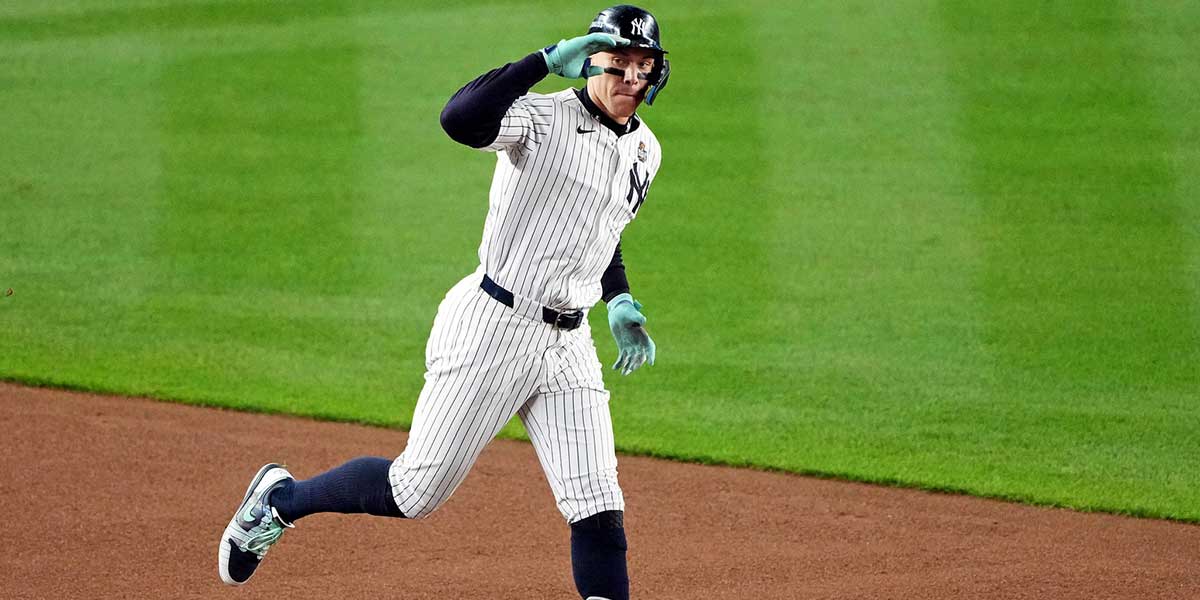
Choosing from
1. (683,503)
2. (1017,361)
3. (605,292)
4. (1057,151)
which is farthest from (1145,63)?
(605,292)

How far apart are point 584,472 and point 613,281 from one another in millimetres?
664

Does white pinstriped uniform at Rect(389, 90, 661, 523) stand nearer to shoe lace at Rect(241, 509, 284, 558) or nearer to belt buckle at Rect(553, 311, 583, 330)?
belt buckle at Rect(553, 311, 583, 330)

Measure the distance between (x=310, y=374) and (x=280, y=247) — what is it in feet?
5.06

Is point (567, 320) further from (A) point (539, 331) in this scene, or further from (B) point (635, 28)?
(B) point (635, 28)

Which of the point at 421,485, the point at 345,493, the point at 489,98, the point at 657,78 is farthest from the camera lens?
the point at 345,493

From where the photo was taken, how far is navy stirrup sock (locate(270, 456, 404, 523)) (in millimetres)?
3961

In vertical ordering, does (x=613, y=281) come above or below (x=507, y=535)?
above

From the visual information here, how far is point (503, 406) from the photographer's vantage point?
151 inches

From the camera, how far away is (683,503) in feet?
18.3

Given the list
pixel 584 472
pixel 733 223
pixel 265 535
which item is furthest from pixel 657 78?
pixel 733 223

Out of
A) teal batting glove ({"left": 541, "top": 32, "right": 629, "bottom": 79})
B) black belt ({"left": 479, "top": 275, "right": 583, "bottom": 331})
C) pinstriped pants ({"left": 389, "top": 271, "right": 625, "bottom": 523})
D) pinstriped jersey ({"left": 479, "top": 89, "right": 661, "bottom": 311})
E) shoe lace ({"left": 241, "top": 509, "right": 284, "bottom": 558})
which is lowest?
shoe lace ({"left": 241, "top": 509, "right": 284, "bottom": 558})

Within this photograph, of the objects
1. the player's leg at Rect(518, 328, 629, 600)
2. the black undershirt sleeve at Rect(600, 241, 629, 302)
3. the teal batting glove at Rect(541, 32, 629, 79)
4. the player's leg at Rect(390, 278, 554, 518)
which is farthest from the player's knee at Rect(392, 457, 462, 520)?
the teal batting glove at Rect(541, 32, 629, 79)

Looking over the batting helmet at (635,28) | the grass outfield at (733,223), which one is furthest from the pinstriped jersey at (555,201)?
the grass outfield at (733,223)

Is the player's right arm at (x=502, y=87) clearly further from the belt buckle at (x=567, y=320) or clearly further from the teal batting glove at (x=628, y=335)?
the teal batting glove at (x=628, y=335)
